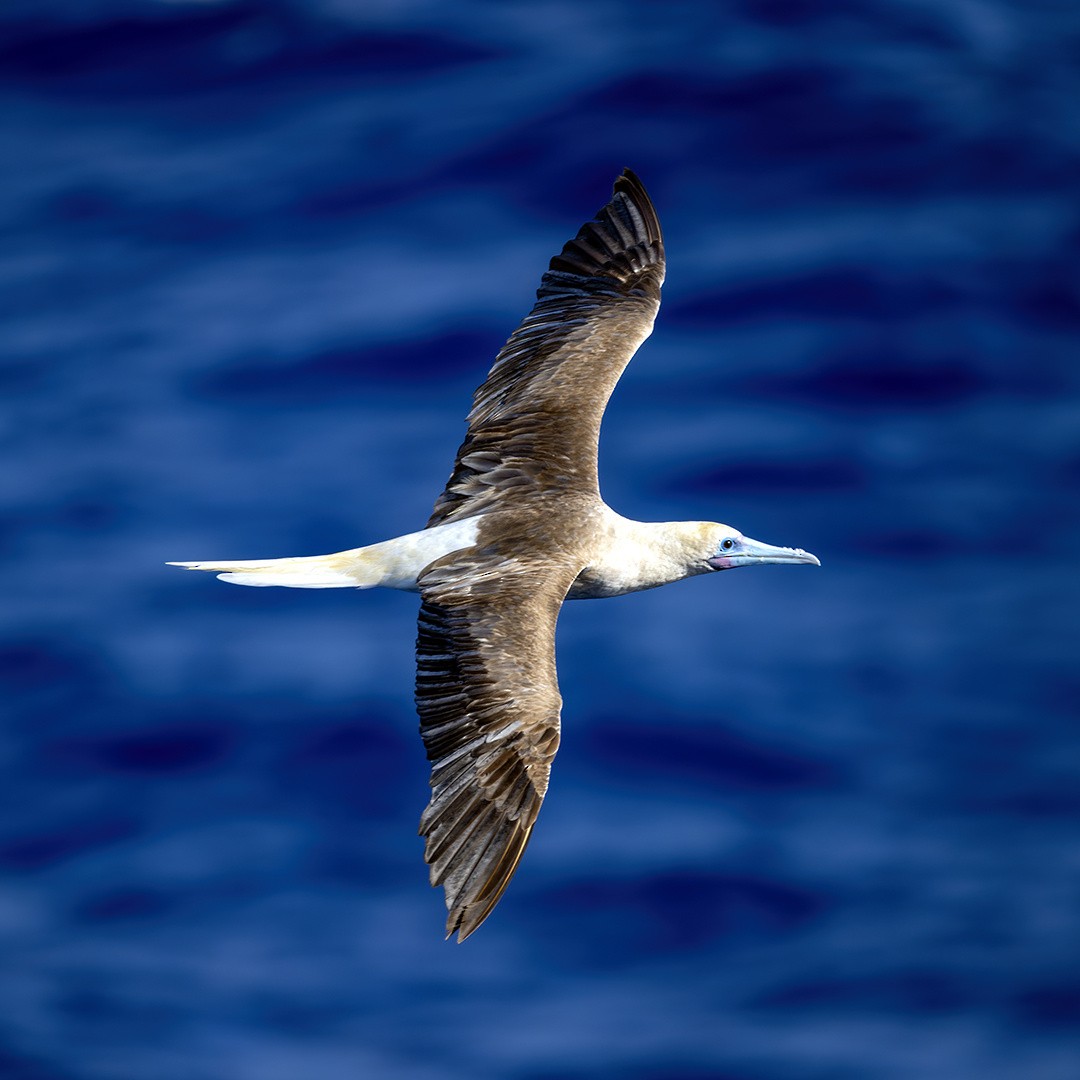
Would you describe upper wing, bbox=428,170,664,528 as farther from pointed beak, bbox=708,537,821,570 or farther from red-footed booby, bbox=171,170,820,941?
pointed beak, bbox=708,537,821,570

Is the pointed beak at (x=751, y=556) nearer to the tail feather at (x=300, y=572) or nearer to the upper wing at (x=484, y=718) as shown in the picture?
the upper wing at (x=484, y=718)

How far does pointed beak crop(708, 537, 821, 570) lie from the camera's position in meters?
9.54

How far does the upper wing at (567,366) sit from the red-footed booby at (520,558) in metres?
0.01

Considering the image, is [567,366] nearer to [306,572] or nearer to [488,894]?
[306,572]

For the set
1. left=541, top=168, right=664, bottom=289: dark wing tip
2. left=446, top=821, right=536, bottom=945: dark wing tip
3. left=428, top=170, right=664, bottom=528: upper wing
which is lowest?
left=446, top=821, right=536, bottom=945: dark wing tip

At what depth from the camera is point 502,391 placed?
9938mm

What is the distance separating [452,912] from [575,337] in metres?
4.22

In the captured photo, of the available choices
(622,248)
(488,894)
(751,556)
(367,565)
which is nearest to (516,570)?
(367,565)

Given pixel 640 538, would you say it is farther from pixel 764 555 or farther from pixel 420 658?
pixel 420 658

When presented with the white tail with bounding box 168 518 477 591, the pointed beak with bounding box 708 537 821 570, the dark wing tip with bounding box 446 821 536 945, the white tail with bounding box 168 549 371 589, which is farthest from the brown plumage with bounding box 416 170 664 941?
the pointed beak with bounding box 708 537 821 570

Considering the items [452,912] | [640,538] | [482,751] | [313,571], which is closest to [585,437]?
[640,538]

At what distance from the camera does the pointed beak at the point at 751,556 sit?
9539 millimetres

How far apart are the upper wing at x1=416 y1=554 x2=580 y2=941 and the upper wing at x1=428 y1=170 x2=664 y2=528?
39.3 inches

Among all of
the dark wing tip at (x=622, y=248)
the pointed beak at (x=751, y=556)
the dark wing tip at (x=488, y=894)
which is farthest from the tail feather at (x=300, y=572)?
the dark wing tip at (x=622, y=248)
